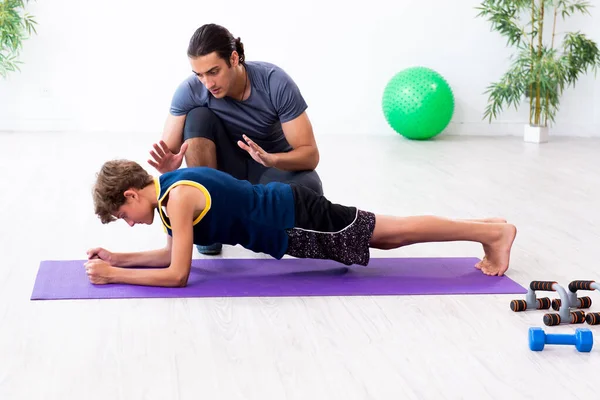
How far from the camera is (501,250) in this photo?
2.89m

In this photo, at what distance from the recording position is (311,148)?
3258mm

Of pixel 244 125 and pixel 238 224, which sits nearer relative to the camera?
pixel 238 224

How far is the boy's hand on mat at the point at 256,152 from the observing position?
2903 mm

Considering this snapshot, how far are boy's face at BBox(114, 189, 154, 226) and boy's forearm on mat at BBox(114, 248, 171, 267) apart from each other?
26cm

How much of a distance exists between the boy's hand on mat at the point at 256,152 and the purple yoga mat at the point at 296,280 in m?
0.38

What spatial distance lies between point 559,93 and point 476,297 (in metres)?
4.48

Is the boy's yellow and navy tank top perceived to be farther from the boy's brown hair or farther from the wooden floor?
the wooden floor

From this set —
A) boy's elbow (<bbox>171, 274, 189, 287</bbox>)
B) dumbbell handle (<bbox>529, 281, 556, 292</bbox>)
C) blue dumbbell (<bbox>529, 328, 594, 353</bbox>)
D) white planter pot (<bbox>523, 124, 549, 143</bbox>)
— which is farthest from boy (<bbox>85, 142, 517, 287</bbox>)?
white planter pot (<bbox>523, 124, 549, 143</bbox>)

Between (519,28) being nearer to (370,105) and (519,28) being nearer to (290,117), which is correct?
(370,105)

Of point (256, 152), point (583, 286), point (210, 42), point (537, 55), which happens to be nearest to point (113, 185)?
point (256, 152)

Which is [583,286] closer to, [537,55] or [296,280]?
[296,280]

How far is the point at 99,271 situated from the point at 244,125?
914 millimetres

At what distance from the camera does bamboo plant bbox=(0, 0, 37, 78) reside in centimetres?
592

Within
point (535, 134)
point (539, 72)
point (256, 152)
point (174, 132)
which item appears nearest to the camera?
point (256, 152)
